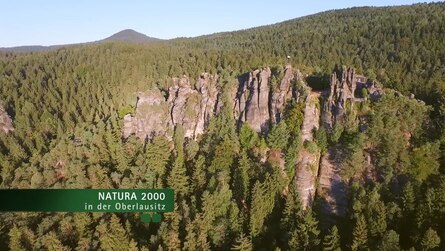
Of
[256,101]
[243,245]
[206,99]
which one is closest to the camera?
[243,245]

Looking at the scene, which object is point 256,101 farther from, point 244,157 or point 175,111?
point 175,111

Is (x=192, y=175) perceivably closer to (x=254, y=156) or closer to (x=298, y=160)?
(x=254, y=156)

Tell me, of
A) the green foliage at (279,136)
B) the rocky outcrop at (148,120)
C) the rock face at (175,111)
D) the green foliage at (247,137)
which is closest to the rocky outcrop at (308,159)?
the green foliage at (279,136)

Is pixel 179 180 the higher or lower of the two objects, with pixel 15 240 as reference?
higher

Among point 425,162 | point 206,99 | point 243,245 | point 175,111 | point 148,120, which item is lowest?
point 243,245

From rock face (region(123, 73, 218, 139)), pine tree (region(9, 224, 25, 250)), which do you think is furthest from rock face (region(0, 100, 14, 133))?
pine tree (region(9, 224, 25, 250))

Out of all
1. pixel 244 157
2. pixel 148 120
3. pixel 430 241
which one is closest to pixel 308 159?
pixel 244 157
